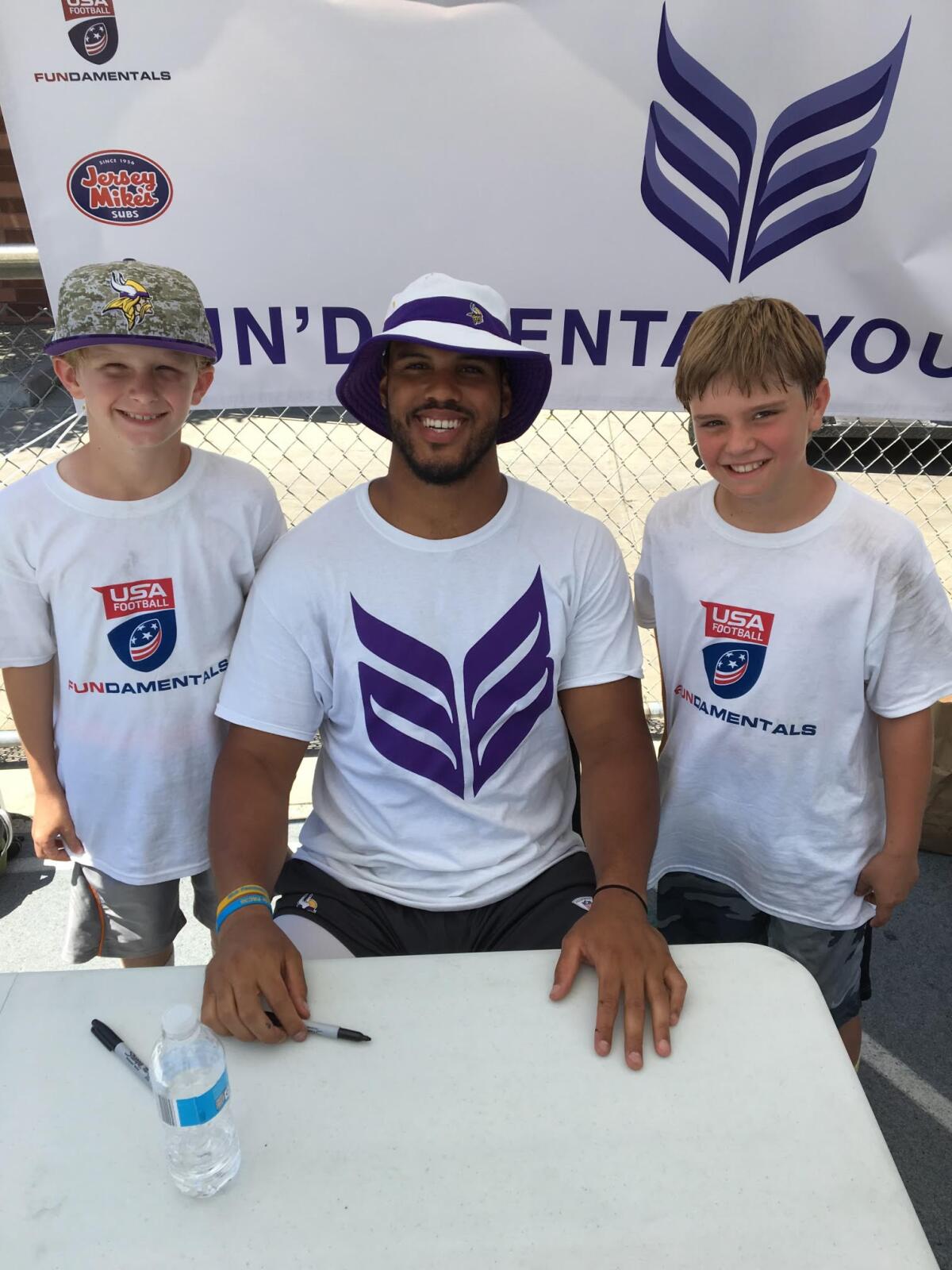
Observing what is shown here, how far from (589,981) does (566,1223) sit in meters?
0.33

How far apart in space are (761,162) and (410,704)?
5.06 feet

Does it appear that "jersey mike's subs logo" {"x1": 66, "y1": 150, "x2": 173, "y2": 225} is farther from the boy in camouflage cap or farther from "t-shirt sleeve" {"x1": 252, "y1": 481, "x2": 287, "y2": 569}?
"t-shirt sleeve" {"x1": 252, "y1": 481, "x2": 287, "y2": 569}

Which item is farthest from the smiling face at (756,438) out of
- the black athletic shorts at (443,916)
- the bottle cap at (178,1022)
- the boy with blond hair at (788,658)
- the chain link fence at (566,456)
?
the chain link fence at (566,456)

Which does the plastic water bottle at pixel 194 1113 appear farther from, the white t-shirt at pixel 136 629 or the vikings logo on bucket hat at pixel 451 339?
the vikings logo on bucket hat at pixel 451 339

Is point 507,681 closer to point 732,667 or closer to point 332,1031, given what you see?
point 732,667

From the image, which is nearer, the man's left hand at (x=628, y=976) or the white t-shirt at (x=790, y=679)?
the man's left hand at (x=628, y=976)

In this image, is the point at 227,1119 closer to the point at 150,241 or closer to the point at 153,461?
the point at 153,461

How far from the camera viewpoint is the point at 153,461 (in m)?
1.66

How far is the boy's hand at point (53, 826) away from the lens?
5.96 ft

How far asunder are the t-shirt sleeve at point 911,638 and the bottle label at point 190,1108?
4.07 feet

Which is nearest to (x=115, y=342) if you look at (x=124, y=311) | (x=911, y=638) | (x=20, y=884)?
(x=124, y=311)

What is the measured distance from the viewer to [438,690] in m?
1.62

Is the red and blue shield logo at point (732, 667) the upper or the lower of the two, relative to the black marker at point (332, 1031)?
upper

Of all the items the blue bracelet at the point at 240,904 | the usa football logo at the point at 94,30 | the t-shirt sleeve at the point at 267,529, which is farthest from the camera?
the usa football logo at the point at 94,30
